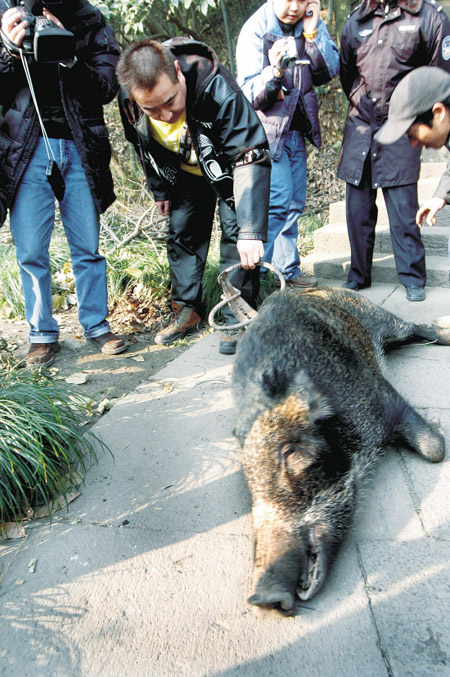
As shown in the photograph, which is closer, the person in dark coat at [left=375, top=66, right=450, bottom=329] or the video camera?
the person in dark coat at [left=375, top=66, right=450, bottom=329]

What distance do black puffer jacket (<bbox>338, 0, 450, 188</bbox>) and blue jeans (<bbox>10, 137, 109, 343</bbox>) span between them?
252cm

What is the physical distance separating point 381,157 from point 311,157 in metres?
5.92

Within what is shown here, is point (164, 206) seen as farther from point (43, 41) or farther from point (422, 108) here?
point (422, 108)

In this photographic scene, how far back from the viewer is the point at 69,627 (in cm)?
204

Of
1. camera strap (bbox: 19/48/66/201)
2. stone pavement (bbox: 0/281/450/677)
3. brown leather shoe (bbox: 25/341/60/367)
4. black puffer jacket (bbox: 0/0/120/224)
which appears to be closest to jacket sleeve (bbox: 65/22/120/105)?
black puffer jacket (bbox: 0/0/120/224)

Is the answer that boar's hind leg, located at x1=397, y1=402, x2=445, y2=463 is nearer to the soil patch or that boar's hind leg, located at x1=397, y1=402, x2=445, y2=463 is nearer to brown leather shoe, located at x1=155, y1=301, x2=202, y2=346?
the soil patch

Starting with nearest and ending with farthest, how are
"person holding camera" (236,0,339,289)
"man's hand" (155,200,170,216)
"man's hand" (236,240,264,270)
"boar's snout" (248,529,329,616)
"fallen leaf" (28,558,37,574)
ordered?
"boar's snout" (248,529,329,616)
"fallen leaf" (28,558,37,574)
"man's hand" (236,240,264,270)
"person holding camera" (236,0,339,289)
"man's hand" (155,200,170,216)

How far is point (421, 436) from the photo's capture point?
283 centimetres

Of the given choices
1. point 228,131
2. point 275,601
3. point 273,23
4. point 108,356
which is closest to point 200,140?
point 228,131

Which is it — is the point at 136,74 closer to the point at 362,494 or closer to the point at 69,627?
the point at 362,494

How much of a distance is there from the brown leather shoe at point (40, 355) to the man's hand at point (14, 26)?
2.25 meters

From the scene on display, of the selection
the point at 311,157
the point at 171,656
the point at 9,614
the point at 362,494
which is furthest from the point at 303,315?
the point at 311,157

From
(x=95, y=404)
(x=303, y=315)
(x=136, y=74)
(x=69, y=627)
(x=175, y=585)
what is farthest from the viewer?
(x=95, y=404)

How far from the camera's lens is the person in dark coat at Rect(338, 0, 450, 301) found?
4.43m
